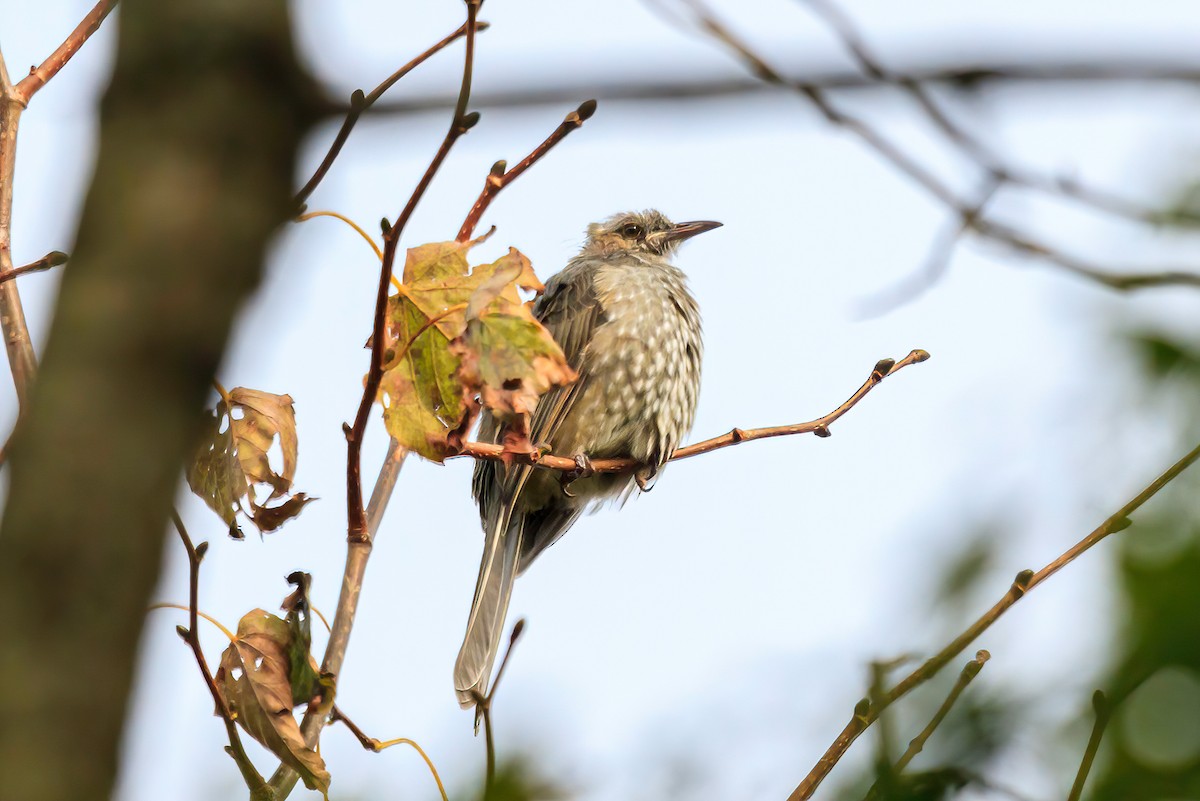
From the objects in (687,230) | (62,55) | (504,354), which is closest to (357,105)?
(504,354)

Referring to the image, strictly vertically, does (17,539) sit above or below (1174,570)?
above

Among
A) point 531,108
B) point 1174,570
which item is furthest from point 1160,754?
point 531,108

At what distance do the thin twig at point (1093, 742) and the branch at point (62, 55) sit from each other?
308 cm

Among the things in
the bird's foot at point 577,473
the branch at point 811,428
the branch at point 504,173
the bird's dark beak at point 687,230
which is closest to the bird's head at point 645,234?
the bird's dark beak at point 687,230

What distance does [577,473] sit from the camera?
546 cm

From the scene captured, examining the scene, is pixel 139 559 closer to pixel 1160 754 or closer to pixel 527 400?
pixel 1160 754

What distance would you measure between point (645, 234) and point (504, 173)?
155 inches

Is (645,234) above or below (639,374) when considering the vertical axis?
above

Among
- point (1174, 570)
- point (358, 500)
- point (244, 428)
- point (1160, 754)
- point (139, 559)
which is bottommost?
point (1160, 754)

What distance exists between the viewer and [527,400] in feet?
10.2

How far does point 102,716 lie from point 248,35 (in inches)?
25.7

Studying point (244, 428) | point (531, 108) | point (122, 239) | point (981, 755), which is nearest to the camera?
point (122, 239)

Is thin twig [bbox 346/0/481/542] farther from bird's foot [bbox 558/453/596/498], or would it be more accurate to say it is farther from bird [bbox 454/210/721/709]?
bird [bbox 454/210/721/709]

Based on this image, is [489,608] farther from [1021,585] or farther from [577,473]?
[1021,585]
